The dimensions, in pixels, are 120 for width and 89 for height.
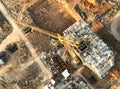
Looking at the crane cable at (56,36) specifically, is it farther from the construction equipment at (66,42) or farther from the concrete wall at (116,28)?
the concrete wall at (116,28)

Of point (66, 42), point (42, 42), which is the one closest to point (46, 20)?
point (42, 42)

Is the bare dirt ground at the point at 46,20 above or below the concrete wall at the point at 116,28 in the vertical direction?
above

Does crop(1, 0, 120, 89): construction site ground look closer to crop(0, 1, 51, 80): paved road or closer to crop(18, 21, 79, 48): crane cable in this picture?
crop(0, 1, 51, 80): paved road

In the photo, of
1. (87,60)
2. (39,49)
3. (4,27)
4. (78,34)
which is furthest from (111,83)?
(4,27)

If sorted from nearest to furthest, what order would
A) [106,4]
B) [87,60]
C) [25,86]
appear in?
1. [87,60]
2. [25,86]
3. [106,4]

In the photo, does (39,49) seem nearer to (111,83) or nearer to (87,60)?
(87,60)

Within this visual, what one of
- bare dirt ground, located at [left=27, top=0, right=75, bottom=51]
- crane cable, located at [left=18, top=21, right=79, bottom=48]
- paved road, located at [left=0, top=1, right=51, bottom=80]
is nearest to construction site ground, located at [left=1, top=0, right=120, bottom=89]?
bare dirt ground, located at [left=27, top=0, right=75, bottom=51]

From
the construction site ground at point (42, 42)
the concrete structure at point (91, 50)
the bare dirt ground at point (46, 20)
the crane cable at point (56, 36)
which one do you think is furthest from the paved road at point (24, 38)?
the concrete structure at point (91, 50)

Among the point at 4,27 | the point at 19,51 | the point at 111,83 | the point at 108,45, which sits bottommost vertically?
the point at 111,83
